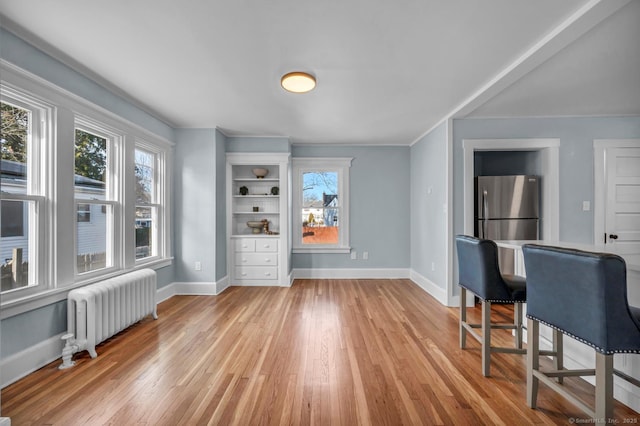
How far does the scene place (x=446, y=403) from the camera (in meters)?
1.79

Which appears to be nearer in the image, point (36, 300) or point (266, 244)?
point (36, 300)

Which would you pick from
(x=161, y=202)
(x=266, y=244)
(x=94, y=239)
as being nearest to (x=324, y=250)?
(x=266, y=244)

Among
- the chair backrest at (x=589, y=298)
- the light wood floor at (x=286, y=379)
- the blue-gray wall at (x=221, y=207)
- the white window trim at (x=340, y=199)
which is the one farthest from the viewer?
the white window trim at (x=340, y=199)

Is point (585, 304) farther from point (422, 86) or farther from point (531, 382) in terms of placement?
point (422, 86)

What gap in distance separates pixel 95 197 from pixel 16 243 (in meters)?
0.84

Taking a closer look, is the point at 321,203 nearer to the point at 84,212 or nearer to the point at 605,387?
the point at 84,212

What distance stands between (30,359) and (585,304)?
3545 mm

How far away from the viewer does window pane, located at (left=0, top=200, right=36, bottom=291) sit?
205cm

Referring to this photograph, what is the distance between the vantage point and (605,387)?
1.32m

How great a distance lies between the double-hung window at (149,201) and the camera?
3600mm

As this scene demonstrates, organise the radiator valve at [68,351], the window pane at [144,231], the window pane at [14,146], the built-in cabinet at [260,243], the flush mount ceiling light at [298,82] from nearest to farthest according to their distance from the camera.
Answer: the window pane at [14,146] → the radiator valve at [68,351] → the flush mount ceiling light at [298,82] → the window pane at [144,231] → the built-in cabinet at [260,243]

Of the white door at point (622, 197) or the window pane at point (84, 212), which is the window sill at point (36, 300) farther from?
the white door at point (622, 197)

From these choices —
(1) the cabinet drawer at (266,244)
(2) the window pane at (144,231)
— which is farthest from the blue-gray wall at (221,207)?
(2) the window pane at (144,231)

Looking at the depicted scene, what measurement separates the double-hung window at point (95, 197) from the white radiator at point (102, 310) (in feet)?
1.03
